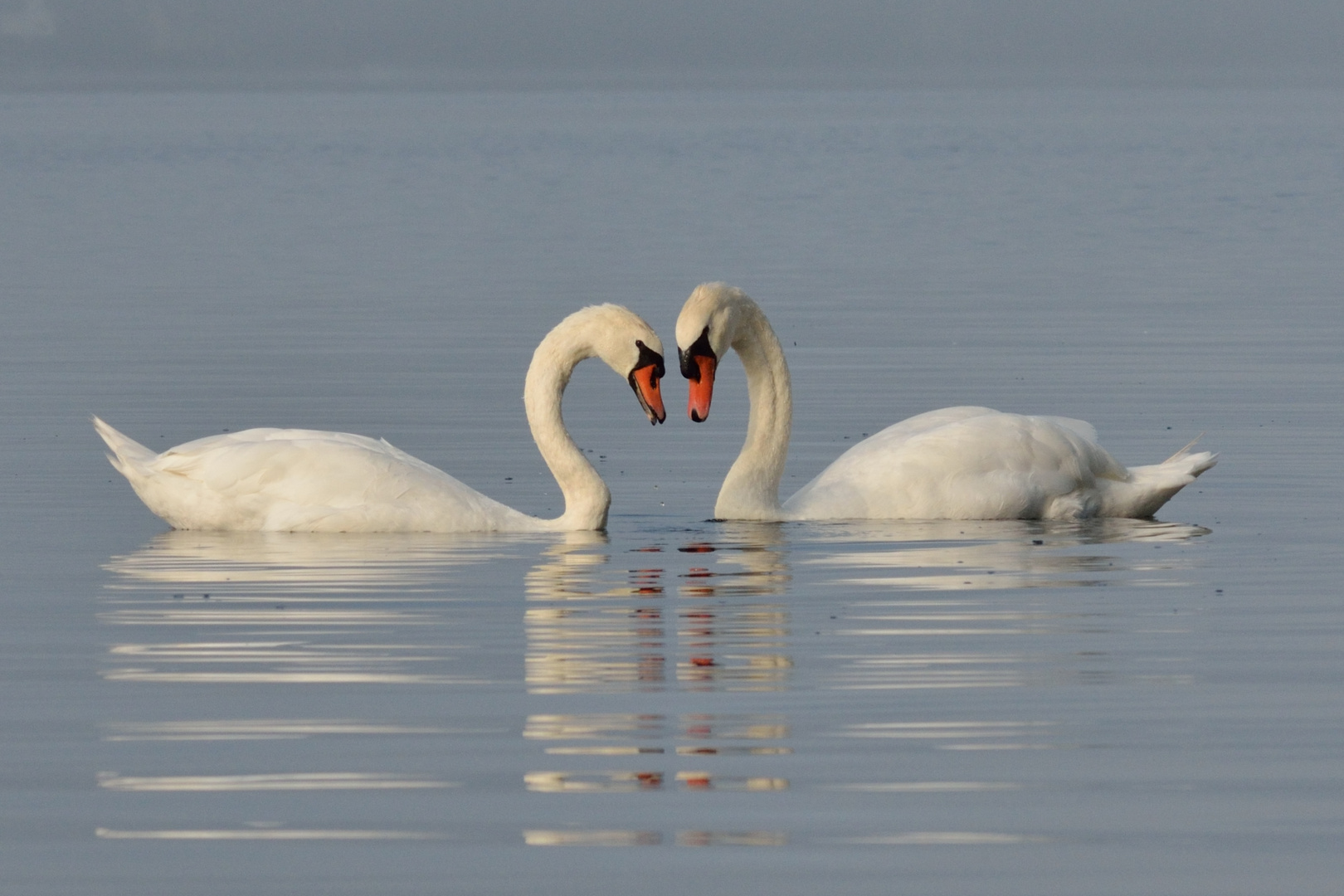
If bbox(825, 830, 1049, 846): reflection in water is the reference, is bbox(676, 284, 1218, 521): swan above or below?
above

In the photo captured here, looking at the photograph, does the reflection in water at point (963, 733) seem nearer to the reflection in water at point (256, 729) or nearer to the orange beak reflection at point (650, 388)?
the reflection in water at point (256, 729)

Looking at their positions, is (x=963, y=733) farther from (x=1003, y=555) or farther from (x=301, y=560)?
(x=301, y=560)

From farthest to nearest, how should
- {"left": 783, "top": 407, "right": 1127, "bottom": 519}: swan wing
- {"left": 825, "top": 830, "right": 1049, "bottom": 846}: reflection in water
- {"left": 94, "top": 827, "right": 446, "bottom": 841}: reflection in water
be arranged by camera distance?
{"left": 783, "top": 407, "right": 1127, "bottom": 519}: swan wing, {"left": 94, "top": 827, "right": 446, "bottom": 841}: reflection in water, {"left": 825, "top": 830, "right": 1049, "bottom": 846}: reflection in water

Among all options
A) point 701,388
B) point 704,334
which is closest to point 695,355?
point 704,334

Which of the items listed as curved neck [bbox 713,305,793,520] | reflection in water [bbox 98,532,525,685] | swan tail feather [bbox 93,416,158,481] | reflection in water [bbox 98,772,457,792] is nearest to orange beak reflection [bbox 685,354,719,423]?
curved neck [bbox 713,305,793,520]

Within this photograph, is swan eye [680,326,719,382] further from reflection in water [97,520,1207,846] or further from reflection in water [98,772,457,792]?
reflection in water [98,772,457,792]

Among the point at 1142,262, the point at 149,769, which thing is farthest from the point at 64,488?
the point at 1142,262

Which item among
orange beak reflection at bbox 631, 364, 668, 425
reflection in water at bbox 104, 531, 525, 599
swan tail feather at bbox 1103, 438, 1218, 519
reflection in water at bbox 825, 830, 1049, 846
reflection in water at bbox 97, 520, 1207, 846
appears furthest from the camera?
swan tail feather at bbox 1103, 438, 1218, 519

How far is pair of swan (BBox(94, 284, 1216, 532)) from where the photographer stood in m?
14.5

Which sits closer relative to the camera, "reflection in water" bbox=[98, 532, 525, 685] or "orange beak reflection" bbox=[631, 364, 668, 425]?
"reflection in water" bbox=[98, 532, 525, 685]

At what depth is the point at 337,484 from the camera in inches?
570

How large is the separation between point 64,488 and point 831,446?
17.2 ft

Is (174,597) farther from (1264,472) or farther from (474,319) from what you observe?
(474,319)

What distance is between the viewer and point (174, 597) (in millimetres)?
12391
